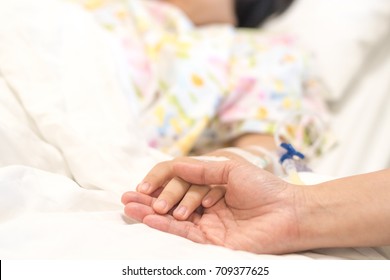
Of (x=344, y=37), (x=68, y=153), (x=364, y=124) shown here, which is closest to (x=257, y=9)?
A: (x=344, y=37)

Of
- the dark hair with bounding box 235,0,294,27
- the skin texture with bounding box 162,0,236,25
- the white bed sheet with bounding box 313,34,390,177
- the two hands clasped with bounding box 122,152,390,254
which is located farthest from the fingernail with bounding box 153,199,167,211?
the dark hair with bounding box 235,0,294,27

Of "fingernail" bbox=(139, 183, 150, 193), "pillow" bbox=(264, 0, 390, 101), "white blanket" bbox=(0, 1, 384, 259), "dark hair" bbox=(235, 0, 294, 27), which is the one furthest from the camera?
"dark hair" bbox=(235, 0, 294, 27)

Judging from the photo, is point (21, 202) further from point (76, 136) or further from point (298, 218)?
point (298, 218)

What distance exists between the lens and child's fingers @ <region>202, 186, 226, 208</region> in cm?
77

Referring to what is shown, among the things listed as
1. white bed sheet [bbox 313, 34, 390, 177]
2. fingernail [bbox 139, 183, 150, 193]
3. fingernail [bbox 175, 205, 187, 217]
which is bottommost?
white bed sheet [bbox 313, 34, 390, 177]

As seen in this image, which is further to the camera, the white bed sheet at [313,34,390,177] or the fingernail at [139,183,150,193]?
the white bed sheet at [313,34,390,177]

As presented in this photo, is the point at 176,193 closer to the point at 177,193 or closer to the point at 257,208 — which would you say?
the point at 177,193

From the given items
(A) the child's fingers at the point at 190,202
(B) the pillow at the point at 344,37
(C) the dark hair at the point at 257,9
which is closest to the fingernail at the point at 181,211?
(A) the child's fingers at the point at 190,202

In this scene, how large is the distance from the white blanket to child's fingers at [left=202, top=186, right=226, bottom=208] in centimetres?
10

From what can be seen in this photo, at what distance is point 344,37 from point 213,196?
2.96 ft

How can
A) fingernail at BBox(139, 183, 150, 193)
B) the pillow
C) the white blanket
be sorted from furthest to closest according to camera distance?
the pillow < fingernail at BBox(139, 183, 150, 193) < the white blanket

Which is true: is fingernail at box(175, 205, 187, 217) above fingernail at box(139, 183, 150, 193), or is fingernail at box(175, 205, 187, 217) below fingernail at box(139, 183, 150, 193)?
below

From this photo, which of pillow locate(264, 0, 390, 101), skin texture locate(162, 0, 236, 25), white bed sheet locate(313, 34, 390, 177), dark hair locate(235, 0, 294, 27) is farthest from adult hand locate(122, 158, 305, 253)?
dark hair locate(235, 0, 294, 27)

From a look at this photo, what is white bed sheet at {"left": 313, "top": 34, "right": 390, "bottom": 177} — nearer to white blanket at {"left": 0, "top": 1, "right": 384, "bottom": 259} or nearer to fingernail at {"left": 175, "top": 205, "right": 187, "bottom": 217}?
white blanket at {"left": 0, "top": 1, "right": 384, "bottom": 259}
